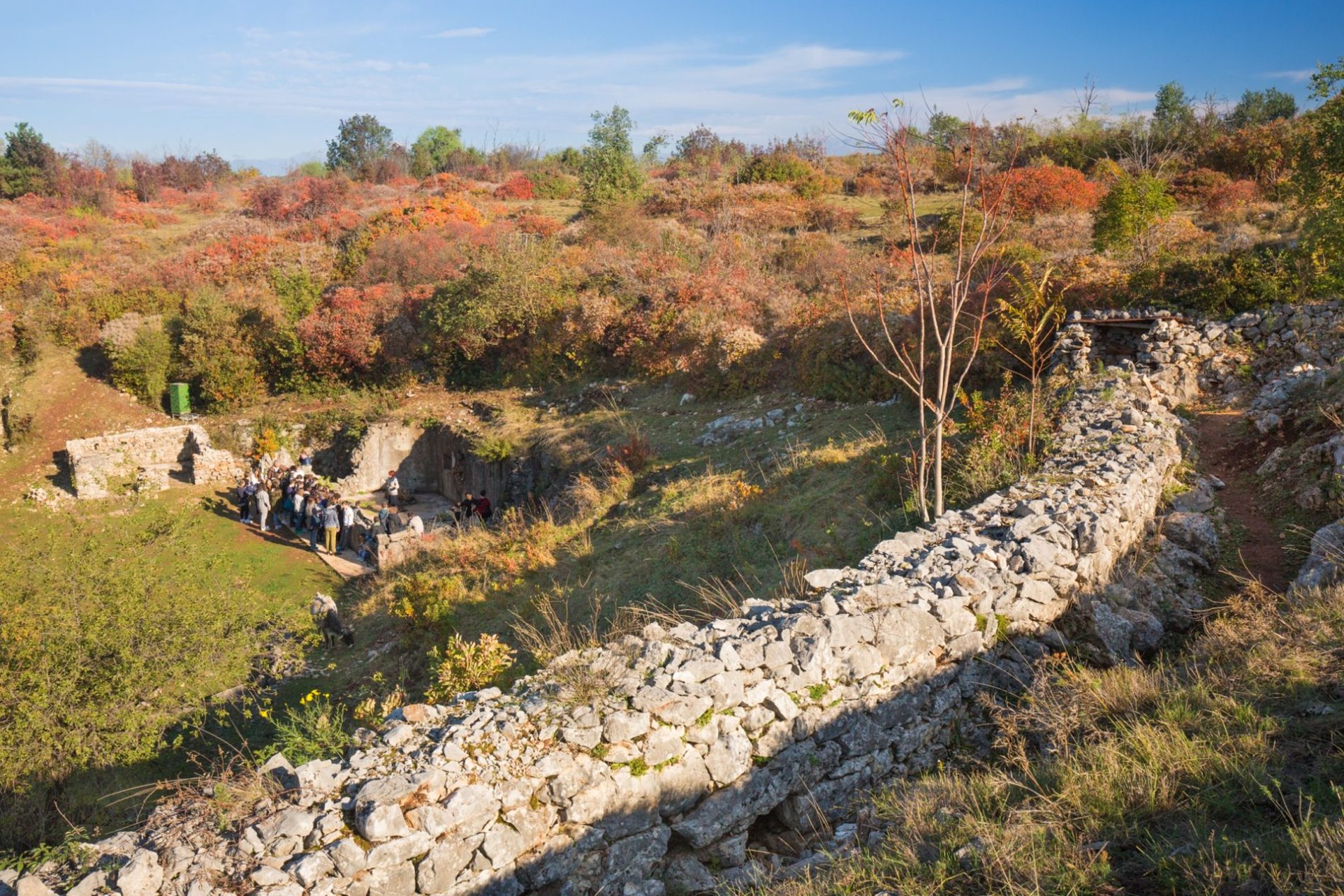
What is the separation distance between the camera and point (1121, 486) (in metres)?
7.03

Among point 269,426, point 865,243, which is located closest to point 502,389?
point 269,426

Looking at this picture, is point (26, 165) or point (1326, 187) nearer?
point (1326, 187)

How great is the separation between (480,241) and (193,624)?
67.6 ft

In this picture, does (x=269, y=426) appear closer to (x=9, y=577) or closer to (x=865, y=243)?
(x=9, y=577)

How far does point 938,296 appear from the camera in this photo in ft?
49.3

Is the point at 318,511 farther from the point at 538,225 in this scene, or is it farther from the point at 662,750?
the point at 538,225

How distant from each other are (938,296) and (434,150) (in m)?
50.5

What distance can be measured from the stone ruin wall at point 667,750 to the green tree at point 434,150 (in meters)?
48.5

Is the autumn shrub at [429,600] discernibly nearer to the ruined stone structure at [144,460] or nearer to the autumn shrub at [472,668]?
the autumn shrub at [472,668]

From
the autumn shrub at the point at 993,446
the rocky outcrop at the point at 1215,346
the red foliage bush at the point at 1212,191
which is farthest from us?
the red foliage bush at the point at 1212,191

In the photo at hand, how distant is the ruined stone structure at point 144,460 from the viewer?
61.6 ft

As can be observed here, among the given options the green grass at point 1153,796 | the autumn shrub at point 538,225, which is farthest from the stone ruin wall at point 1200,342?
the autumn shrub at point 538,225

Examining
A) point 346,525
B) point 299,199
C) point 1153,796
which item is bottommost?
point 346,525

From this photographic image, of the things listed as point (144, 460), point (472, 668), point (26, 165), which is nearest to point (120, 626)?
point (472, 668)
